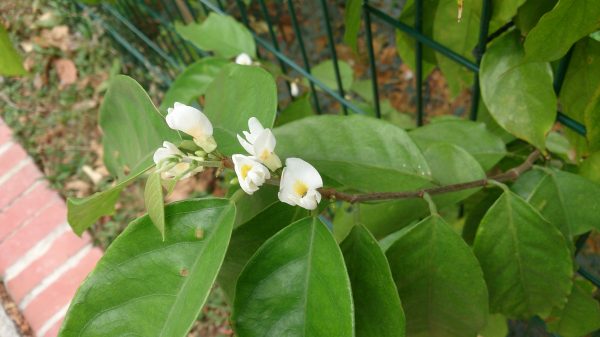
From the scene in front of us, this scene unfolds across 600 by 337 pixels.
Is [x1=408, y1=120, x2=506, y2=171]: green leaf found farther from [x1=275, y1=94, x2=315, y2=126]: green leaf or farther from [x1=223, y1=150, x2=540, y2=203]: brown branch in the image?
[x1=275, y1=94, x2=315, y2=126]: green leaf

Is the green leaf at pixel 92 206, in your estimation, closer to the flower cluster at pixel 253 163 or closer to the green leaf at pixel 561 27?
the flower cluster at pixel 253 163

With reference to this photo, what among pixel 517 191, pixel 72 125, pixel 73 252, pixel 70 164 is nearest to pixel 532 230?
pixel 517 191

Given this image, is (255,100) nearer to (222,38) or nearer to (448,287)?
(448,287)

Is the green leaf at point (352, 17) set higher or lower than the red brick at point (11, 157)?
higher

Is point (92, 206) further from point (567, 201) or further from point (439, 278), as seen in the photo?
point (567, 201)

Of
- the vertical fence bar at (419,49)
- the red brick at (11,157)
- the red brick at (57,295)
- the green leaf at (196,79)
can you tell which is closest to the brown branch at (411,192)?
the vertical fence bar at (419,49)

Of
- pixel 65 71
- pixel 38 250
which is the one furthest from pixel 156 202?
pixel 65 71

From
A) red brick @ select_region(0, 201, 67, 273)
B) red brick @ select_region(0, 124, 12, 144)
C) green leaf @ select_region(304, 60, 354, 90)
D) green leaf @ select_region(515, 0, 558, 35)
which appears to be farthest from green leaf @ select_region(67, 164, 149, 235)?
red brick @ select_region(0, 124, 12, 144)
